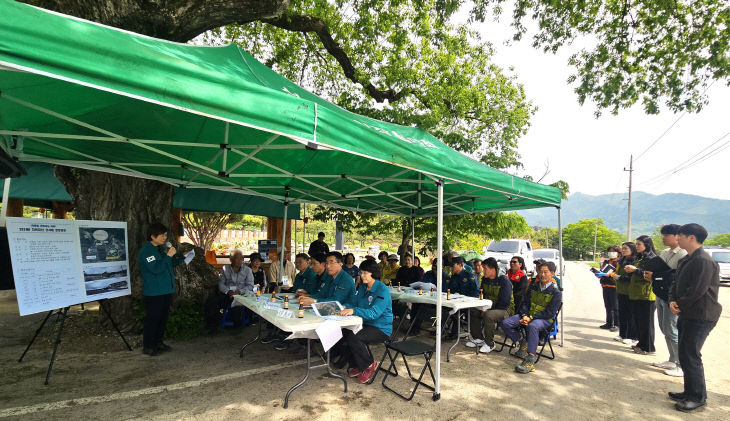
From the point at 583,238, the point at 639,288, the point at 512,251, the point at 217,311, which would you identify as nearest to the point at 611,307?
the point at 639,288

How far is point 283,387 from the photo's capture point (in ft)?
13.0

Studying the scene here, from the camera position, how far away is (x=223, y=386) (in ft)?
13.0

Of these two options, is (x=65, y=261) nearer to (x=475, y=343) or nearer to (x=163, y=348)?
(x=163, y=348)

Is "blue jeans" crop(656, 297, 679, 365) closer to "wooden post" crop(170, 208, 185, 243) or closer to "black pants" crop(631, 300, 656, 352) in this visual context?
"black pants" crop(631, 300, 656, 352)

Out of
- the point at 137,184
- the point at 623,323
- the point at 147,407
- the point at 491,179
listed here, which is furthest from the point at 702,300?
the point at 137,184

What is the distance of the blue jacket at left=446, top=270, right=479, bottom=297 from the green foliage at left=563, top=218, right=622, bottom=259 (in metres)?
69.3

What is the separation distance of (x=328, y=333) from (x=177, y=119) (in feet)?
9.41

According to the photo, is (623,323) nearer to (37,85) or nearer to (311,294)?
(311,294)

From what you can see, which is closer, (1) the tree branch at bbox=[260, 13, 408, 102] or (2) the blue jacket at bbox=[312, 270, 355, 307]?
(2) the blue jacket at bbox=[312, 270, 355, 307]

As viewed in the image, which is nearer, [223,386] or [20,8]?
A: [20,8]

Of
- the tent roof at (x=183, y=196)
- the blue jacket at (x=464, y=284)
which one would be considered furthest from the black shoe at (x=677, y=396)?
the tent roof at (x=183, y=196)

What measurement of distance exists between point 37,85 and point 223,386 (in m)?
3.37

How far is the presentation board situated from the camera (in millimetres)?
3757

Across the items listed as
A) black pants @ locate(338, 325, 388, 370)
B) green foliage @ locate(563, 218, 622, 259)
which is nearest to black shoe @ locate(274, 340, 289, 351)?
black pants @ locate(338, 325, 388, 370)
